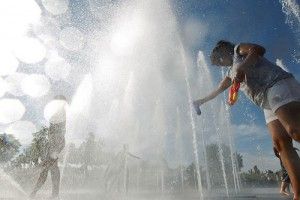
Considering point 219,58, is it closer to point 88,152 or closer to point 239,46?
point 239,46

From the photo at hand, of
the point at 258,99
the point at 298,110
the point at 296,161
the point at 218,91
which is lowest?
the point at 296,161

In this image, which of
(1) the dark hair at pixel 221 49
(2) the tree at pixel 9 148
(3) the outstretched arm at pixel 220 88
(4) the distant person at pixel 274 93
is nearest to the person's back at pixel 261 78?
(4) the distant person at pixel 274 93

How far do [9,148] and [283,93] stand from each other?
2539 inches

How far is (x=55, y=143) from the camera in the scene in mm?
7590

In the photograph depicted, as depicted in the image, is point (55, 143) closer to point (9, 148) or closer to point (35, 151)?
point (35, 151)

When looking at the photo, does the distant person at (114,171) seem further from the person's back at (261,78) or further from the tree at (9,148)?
the tree at (9,148)

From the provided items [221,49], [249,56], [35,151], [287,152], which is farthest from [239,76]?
[35,151]

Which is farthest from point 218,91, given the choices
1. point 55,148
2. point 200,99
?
point 55,148

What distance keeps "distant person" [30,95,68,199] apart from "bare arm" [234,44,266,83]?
5421 mm

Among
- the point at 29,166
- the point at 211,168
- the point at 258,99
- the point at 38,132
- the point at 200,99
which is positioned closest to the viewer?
the point at 258,99

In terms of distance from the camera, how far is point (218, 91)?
13.5 feet

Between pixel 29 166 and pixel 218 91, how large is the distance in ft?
201

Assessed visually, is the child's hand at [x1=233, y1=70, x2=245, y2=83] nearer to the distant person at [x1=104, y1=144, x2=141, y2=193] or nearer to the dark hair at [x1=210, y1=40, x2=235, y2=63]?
the dark hair at [x1=210, y1=40, x2=235, y2=63]

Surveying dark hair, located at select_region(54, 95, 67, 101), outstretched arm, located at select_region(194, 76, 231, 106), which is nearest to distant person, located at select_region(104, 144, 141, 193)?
dark hair, located at select_region(54, 95, 67, 101)
